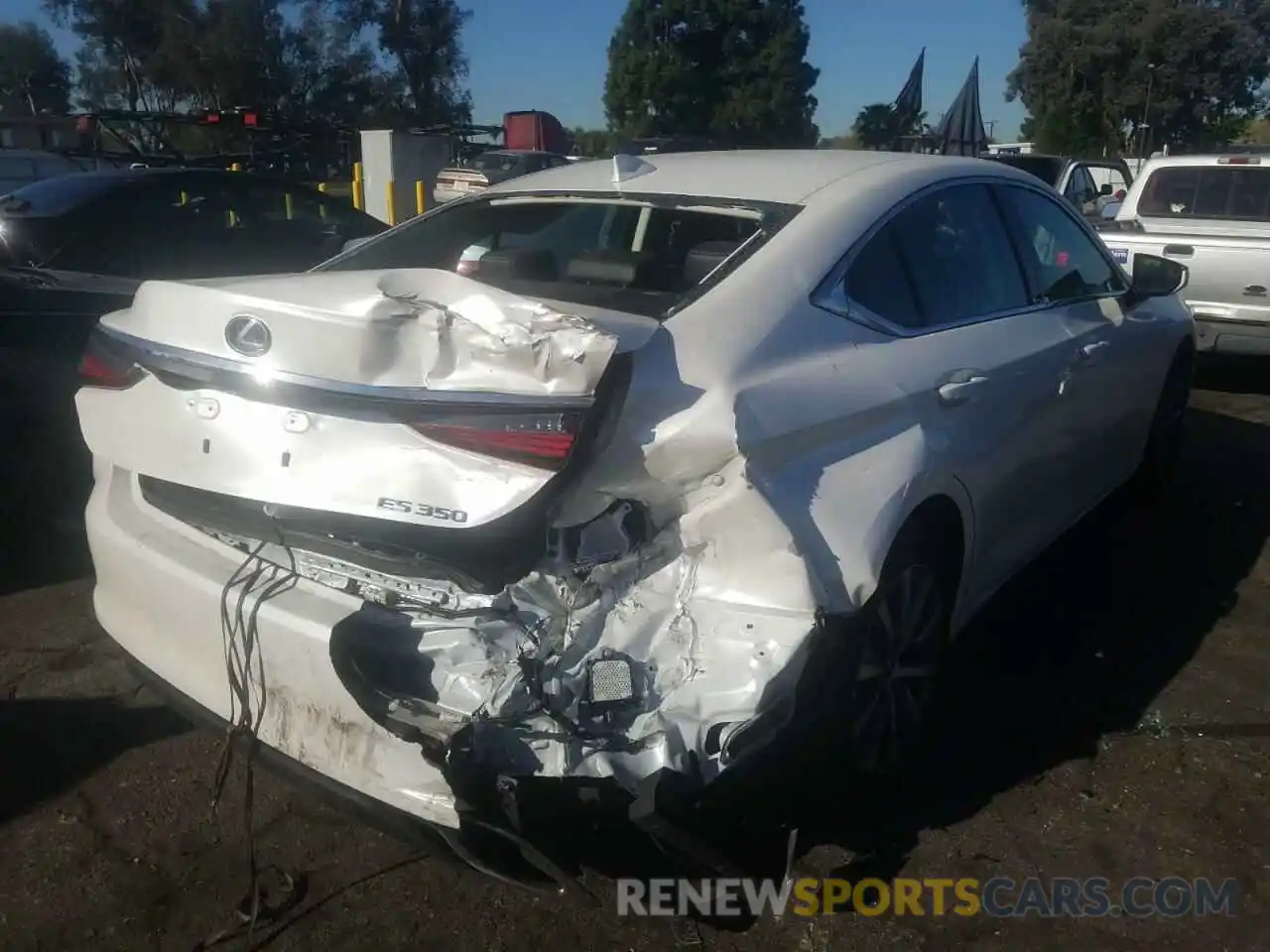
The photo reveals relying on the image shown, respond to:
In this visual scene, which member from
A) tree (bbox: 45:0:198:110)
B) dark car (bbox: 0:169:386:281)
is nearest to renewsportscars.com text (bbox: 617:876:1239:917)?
dark car (bbox: 0:169:386:281)

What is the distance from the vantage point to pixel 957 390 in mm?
2930

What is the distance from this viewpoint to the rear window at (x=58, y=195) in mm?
6215

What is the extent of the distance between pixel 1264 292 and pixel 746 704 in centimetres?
686

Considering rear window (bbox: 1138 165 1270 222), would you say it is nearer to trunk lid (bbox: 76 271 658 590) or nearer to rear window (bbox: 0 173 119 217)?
rear window (bbox: 0 173 119 217)

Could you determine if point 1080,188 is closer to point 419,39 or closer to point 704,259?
point 704,259

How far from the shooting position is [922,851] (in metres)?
2.80

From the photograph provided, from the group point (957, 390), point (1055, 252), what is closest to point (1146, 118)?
point (1055, 252)

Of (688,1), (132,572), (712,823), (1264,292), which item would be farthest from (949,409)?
(688,1)

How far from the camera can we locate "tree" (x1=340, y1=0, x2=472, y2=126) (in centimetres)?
5031

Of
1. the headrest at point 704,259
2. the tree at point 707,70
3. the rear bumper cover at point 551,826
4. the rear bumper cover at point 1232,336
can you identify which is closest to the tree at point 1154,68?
the tree at point 707,70

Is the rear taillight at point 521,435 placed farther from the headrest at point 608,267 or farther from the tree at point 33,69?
the tree at point 33,69

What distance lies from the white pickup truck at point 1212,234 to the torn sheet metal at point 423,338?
633 centimetres

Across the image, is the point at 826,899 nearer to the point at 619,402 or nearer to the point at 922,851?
the point at 922,851

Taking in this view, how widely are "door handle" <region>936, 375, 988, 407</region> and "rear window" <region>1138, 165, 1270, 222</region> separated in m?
6.64
